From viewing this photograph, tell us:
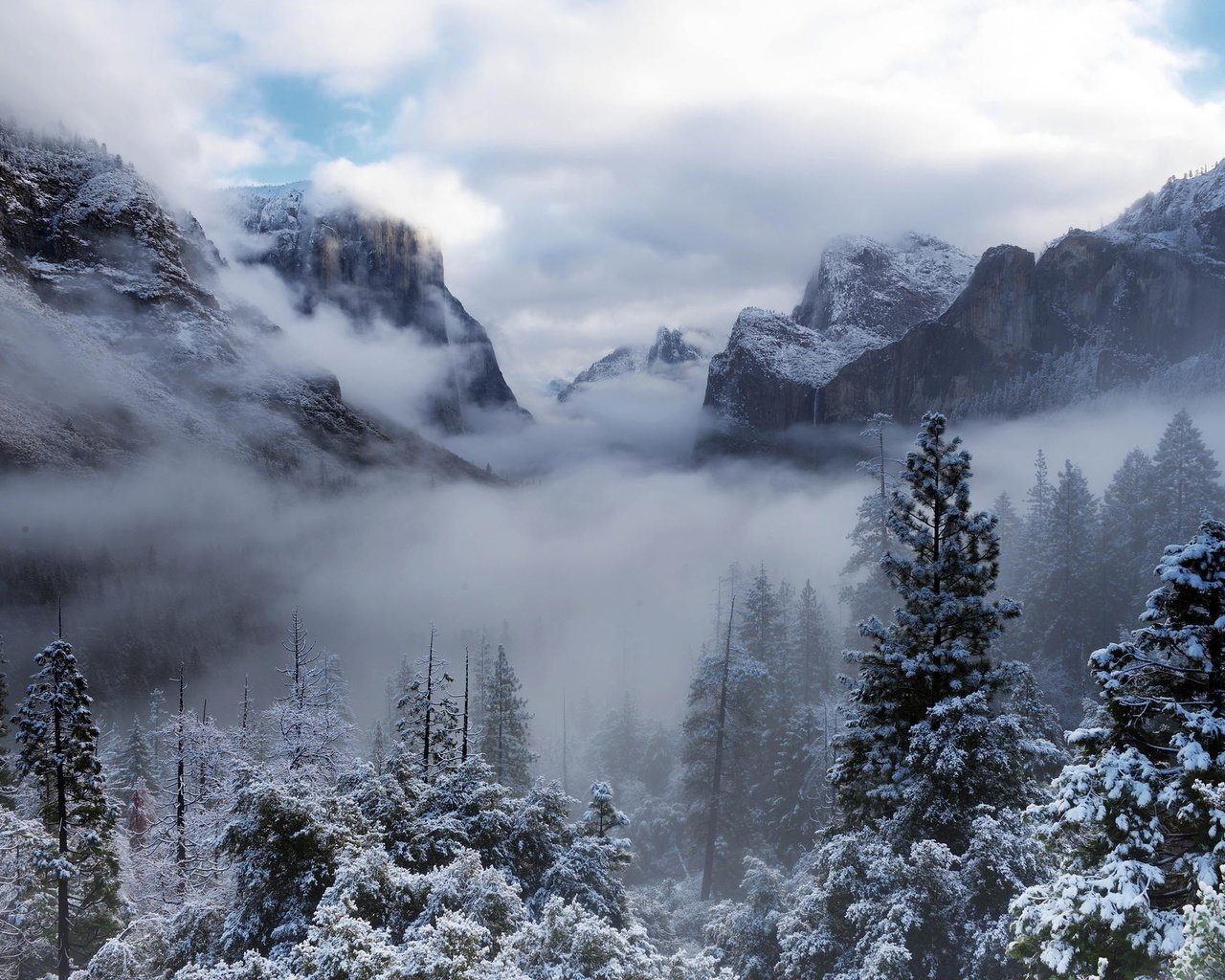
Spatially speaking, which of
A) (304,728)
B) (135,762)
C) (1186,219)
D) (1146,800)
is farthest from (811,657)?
(1186,219)

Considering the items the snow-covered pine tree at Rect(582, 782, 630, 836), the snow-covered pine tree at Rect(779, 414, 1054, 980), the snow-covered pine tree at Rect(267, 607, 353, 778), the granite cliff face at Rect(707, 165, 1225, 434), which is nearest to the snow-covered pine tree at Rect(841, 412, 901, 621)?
the snow-covered pine tree at Rect(779, 414, 1054, 980)

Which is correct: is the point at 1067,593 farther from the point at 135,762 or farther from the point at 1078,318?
the point at 1078,318

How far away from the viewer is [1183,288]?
157m

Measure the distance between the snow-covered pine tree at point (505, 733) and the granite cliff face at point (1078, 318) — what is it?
500 ft

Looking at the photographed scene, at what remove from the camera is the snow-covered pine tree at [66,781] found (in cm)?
1888

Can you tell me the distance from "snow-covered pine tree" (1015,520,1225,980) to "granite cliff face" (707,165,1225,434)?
169 meters

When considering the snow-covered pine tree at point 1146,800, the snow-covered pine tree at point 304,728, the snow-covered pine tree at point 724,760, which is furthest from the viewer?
the snow-covered pine tree at point 724,760

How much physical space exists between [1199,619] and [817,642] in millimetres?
48418

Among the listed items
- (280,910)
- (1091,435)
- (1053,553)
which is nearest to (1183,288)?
(1091,435)

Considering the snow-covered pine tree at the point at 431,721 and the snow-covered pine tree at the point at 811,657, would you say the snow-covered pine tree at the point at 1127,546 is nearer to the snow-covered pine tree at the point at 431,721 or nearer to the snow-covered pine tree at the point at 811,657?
the snow-covered pine tree at the point at 811,657

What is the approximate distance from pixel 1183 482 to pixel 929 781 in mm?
44084

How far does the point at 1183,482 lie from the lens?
46.0m

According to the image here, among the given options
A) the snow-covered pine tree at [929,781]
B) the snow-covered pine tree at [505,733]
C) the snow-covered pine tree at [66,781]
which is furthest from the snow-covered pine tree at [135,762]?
the snow-covered pine tree at [929,781]

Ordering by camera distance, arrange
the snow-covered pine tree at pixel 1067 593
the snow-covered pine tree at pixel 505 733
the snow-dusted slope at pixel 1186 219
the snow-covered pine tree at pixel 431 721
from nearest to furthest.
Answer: the snow-covered pine tree at pixel 431 721, the snow-covered pine tree at pixel 505 733, the snow-covered pine tree at pixel 1067 593, the snow-dusted slope at pixel 1186 219
